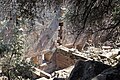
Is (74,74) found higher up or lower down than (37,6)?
lower down

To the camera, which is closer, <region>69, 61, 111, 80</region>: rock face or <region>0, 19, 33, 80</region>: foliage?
<region>69, 61, 111, 80</region>: rock face

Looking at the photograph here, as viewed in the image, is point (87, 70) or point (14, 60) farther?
point (14, 60)

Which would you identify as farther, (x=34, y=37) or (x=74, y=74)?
(x=34, y=37)

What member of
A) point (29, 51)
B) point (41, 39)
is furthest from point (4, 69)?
point (41, 39)

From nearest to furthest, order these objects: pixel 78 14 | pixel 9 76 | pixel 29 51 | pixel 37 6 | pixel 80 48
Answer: pixel 37 6
pixel 78 14
pixel 9 76
pixel 29 51
pixel 80 48

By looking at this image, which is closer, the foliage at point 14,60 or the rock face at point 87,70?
the rock face at point 87,70

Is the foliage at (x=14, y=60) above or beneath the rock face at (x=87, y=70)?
beneath

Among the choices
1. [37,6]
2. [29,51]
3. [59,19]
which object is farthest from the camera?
[59,19]

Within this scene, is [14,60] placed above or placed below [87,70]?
below

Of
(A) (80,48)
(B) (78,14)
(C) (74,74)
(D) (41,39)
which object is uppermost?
(B) (78,14)

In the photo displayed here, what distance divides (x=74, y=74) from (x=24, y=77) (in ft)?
17.0

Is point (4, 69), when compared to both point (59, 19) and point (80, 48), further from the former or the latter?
point (80, 48)

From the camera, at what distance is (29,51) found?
1430 centimetres

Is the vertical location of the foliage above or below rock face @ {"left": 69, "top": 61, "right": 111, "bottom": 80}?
below
